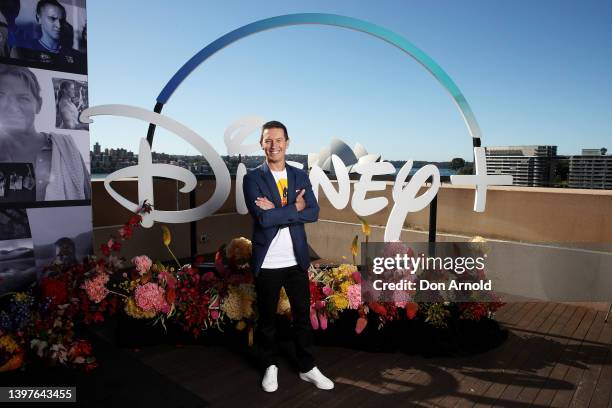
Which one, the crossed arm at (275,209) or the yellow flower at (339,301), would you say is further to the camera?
the yellow flower at (339,301)

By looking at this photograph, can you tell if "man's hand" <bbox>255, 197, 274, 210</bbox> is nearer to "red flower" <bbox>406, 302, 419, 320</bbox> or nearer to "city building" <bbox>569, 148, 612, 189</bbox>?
"red flower" <bbox>406, 302, 419, 320</bbox>

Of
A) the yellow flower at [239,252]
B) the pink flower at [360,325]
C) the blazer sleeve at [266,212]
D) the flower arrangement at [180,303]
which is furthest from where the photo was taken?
the yellow flower at [239,252]

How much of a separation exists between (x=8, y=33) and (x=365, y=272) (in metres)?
3.89

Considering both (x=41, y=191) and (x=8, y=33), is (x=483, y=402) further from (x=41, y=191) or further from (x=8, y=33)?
(x=8, y=33)

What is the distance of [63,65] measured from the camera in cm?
403

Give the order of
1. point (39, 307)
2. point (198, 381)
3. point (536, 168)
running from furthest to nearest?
point (536, 168) < point (39, 307) < point (198, 381)

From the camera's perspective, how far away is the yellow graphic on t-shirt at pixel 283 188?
10.3ft

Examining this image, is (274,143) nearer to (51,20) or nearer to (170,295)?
(170,295)

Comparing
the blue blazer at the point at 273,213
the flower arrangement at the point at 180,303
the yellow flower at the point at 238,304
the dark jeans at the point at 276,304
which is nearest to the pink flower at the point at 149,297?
the flower arrangement at the point at 180,303

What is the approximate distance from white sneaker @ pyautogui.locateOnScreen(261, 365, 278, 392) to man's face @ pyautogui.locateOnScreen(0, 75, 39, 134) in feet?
10.2

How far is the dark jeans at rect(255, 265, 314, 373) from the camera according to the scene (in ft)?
10.1

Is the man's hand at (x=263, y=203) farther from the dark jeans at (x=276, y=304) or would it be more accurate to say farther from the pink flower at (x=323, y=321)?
the pink flower at (x=323, y=321)

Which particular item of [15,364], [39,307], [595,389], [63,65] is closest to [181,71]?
[63,65]

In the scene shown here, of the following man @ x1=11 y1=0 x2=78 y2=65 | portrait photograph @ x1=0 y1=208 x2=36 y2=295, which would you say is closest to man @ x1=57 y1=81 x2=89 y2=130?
man @ x1=11 y1=0 x2=78 y2=65
